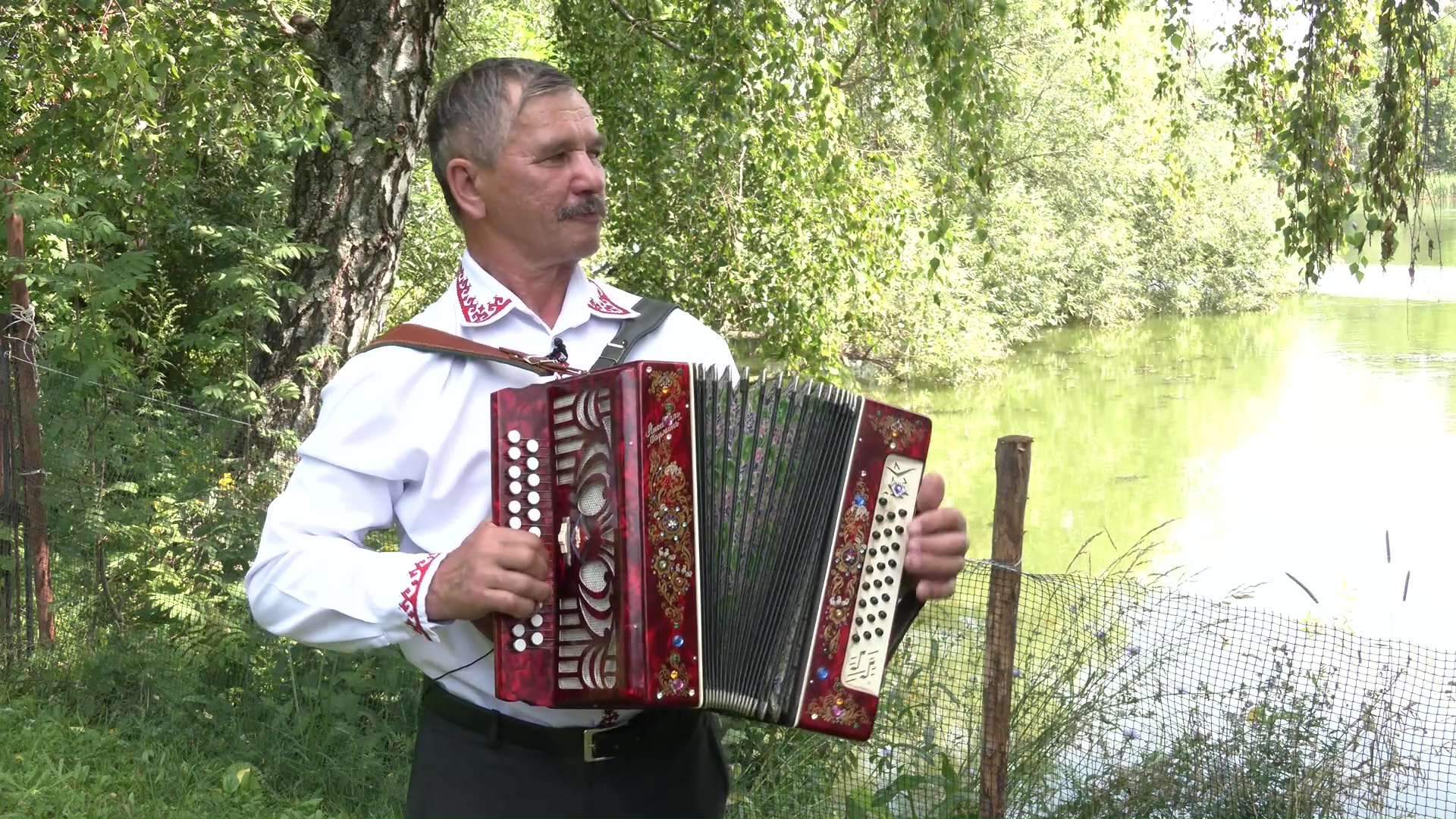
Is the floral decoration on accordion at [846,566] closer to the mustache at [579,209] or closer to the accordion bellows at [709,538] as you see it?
the accordion bellows at [709,538]

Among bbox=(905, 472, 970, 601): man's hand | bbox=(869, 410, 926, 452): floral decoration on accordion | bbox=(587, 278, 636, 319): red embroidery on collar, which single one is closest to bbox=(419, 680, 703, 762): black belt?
bbox=(905, 472, 970, 601): man's hand

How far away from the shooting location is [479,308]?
1979mm

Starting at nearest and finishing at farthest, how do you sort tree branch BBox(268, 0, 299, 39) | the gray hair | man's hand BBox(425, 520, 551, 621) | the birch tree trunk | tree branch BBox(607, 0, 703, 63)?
man's hand BBox(425, 520, 551, 621)
the gray hair
the birch tree trunk
tree branch BBox(268, 0, 299, 39)
tree branch BBox(607, 0, 703, 63)

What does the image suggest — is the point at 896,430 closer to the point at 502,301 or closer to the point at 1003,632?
the point at 502,301

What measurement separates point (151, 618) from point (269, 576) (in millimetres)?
3468

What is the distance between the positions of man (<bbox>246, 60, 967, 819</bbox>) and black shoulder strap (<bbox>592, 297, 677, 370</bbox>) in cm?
2

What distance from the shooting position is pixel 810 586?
183cm

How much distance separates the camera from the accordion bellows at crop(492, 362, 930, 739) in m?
1.70

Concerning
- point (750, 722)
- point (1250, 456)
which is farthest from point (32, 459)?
point (1250, 456)

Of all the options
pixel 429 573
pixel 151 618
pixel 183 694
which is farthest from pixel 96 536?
pixel 429 573

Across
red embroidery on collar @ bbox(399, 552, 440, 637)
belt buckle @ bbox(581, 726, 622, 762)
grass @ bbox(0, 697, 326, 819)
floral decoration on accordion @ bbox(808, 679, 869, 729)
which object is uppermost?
red embroidery on collar @ bbox(399, 552, 440, 637)

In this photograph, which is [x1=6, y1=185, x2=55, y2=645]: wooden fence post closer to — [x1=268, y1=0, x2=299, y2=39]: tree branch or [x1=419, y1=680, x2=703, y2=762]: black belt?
[x1=268, y1=0, x2=299, y2=39]: tree branch

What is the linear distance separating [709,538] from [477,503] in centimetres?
35

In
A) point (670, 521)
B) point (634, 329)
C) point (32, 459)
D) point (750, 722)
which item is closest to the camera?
point (670, 521)
